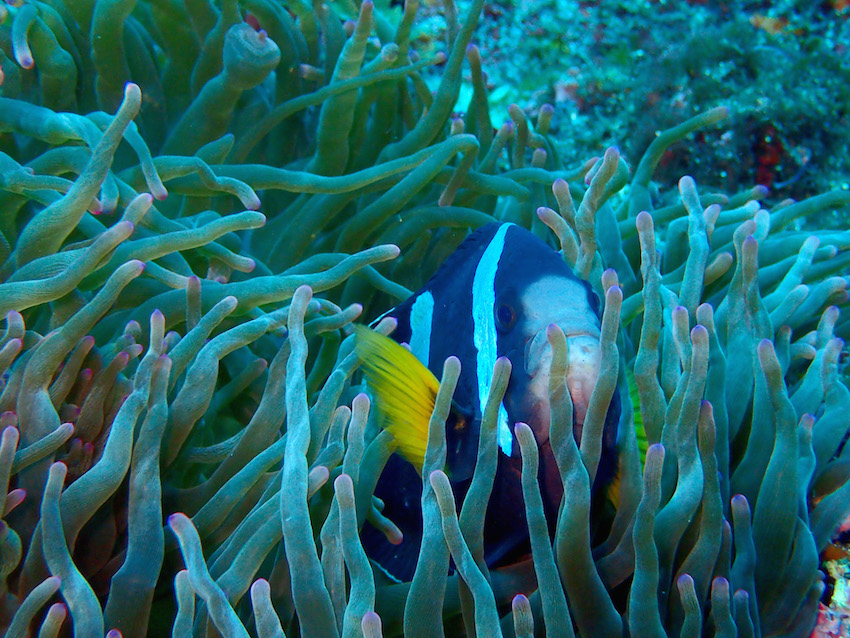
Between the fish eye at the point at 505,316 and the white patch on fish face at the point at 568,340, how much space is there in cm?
2

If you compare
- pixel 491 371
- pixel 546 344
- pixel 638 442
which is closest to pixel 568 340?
pixel 546 344

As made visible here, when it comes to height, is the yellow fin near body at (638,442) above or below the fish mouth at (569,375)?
below

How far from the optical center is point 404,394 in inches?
35.7

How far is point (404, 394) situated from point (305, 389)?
6.6 inches

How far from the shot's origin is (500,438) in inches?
34.3

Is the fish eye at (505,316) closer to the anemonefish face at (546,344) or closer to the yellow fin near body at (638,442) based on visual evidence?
the anemonefish face at (546,344)

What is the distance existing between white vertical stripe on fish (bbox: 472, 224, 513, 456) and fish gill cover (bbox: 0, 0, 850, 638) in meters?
0.14

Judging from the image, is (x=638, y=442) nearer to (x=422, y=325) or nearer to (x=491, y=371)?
(x=491, y=371)

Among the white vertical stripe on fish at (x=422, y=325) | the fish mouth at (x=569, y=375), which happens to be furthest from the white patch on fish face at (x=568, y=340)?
the white vertical stripe on fish at (x=422, y=325)

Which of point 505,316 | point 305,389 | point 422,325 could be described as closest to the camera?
point 305,389

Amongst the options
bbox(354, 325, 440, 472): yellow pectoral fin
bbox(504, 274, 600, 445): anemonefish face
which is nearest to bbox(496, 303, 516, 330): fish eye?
bbox(504, 274, 600, 445): anemonefish face

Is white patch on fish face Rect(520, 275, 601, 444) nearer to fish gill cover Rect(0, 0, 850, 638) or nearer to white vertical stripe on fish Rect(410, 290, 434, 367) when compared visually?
fish gill cover Rect(0, 0, 850, 638)

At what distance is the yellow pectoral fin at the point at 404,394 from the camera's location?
899 millimetres

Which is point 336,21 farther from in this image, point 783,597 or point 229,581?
point 783,597
